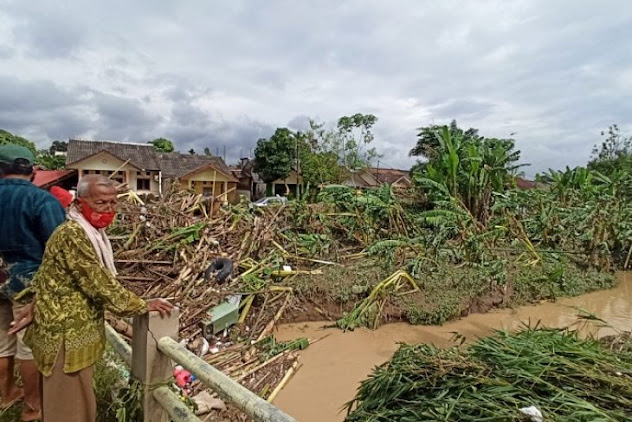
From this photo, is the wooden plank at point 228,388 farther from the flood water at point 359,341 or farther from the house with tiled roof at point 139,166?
the house with tiled roof at point 139,166

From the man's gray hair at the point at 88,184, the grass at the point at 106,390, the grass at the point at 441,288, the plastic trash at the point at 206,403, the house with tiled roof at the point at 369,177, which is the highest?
the house with tiled roof at the point at 369,177

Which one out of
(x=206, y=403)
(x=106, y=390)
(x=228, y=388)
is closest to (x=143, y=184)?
(x=206, y=403)

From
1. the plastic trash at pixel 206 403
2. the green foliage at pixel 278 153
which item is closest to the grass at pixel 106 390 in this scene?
the plastic trash at pixel 206 403

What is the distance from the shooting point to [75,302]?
1.81 meters

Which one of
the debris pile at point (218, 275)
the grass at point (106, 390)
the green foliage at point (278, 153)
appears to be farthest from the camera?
the green foliage at point (278, 153)

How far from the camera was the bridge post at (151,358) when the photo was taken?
2031 millimetres

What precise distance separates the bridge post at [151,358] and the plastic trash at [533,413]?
1.68 metres

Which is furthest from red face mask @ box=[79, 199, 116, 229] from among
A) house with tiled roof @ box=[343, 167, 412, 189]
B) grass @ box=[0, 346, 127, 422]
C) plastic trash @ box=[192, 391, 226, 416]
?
house with tiled roof @ box=[343, 167, 412, 189]

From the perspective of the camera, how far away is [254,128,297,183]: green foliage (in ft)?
86.4

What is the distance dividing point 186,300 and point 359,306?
8.66 ft

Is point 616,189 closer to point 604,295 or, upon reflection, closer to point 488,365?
point 604,295

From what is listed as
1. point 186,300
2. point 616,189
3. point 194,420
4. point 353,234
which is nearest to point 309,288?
point 186,300

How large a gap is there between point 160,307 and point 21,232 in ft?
3.19

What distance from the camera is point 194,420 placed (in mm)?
1857
